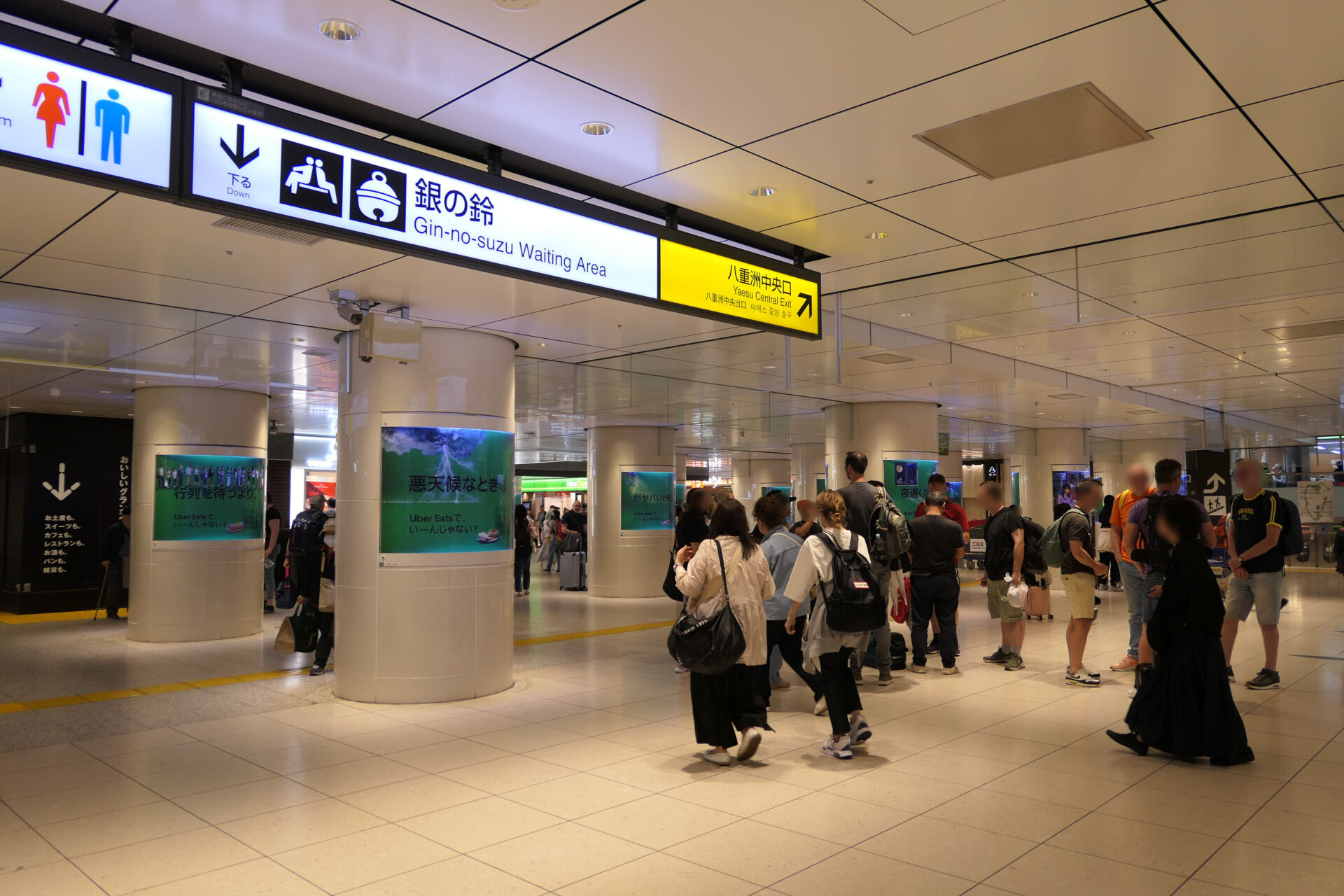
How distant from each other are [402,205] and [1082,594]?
623cm

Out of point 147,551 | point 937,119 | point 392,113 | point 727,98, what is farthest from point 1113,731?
point 147,551

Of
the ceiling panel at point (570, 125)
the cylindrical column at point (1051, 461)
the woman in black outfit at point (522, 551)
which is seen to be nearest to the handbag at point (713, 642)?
the ceiling panel at point (570, 125)

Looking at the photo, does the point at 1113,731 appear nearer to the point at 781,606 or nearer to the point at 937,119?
the point at 781,606

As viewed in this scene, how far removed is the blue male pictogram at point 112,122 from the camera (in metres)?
2.80

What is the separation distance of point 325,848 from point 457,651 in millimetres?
3202

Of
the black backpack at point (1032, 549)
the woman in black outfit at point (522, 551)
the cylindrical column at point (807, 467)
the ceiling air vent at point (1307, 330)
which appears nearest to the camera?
the black backpack at point (1032, 549)

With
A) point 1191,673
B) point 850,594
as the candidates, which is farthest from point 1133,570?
point 850,594

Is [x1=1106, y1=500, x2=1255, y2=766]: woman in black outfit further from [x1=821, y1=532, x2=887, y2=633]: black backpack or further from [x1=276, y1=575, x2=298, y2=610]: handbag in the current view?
[x1=276, y1=575, x2=298, y2=610]: handbag

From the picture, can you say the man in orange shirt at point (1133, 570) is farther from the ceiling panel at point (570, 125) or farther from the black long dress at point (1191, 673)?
the ceiling panel at point (570, 125)

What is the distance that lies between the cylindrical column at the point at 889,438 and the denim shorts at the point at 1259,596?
19.6 ft

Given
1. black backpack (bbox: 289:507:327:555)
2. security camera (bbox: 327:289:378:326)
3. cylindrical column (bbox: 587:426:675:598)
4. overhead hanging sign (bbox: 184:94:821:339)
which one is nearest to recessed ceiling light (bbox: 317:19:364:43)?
overhead hanging sign (bbox: 184:94:821:339)

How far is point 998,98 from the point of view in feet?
12.5

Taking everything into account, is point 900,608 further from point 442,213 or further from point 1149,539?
point 442,213

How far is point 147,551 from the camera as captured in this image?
1066 centimetres
